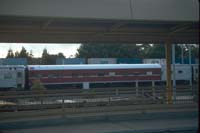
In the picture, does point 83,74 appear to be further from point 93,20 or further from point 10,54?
point 10,54

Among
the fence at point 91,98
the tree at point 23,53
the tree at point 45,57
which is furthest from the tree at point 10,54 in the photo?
the fence at point 91,98

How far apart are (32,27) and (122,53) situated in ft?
209

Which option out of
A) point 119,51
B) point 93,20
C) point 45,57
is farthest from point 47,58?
point 93,20

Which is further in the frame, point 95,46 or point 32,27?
point 95,46

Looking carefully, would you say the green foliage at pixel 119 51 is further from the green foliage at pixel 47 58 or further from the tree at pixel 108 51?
the green foliage at pixel 47 58

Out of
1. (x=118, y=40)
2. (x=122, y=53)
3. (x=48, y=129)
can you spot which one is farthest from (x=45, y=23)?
(x=122, y=53)

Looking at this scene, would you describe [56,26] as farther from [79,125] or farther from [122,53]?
[122,53]

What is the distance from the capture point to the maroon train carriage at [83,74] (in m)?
40.0

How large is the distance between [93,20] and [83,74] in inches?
1121

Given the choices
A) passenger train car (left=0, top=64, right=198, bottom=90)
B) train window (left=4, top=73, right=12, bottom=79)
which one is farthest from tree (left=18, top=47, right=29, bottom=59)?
train window (left=4, top=73, right=12, bottom=79)

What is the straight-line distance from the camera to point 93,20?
1238 centimetres

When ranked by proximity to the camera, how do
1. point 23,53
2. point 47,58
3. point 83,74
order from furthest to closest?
point 23,53, point 47,58, point 83,74

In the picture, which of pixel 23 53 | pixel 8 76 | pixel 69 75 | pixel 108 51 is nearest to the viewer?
pixel 8 76

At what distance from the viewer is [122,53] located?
77.8m
